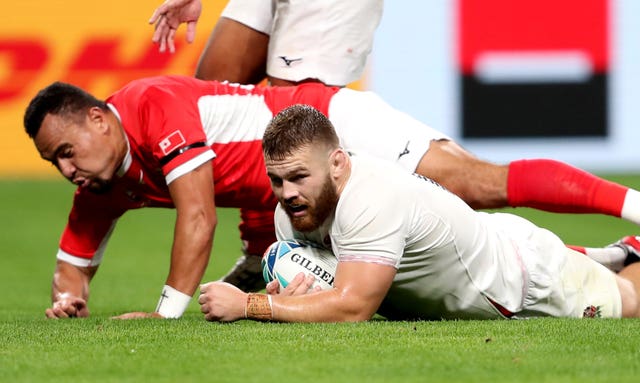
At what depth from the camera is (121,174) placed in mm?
5582

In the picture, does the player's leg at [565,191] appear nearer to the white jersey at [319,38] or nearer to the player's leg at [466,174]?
the player's leg at [466,174]

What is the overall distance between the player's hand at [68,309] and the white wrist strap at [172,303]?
0.48 metres

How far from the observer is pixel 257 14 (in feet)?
21.1

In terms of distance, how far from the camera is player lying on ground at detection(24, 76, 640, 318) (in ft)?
16.9

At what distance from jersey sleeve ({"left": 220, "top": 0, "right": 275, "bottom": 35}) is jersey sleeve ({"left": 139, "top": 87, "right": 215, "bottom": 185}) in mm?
1033

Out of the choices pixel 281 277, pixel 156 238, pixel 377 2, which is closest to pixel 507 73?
pixel 156 238

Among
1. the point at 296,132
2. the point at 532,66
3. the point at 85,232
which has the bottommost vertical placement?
the point at 532,66

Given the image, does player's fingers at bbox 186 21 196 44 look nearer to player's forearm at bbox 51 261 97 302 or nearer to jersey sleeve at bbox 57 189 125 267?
jersey sleeve at bbox 57 189 125 267

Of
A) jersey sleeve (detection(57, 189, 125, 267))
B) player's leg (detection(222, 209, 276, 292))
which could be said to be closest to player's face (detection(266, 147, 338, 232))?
jersey sleeve (detection(57, 189, 125, 267))

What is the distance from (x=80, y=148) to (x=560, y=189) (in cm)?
206

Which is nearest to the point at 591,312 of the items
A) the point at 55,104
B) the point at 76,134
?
the point at 76,134

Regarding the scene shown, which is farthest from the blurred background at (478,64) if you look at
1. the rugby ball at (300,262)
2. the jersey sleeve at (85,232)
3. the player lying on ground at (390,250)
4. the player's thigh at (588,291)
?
the rugby ball at (300,262)

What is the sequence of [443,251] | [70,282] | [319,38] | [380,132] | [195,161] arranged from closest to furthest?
[443,251] → [195,161] → [380,132] → [70,282] → [319,38]

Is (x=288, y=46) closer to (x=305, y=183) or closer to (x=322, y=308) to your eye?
(x=305, y=183)
